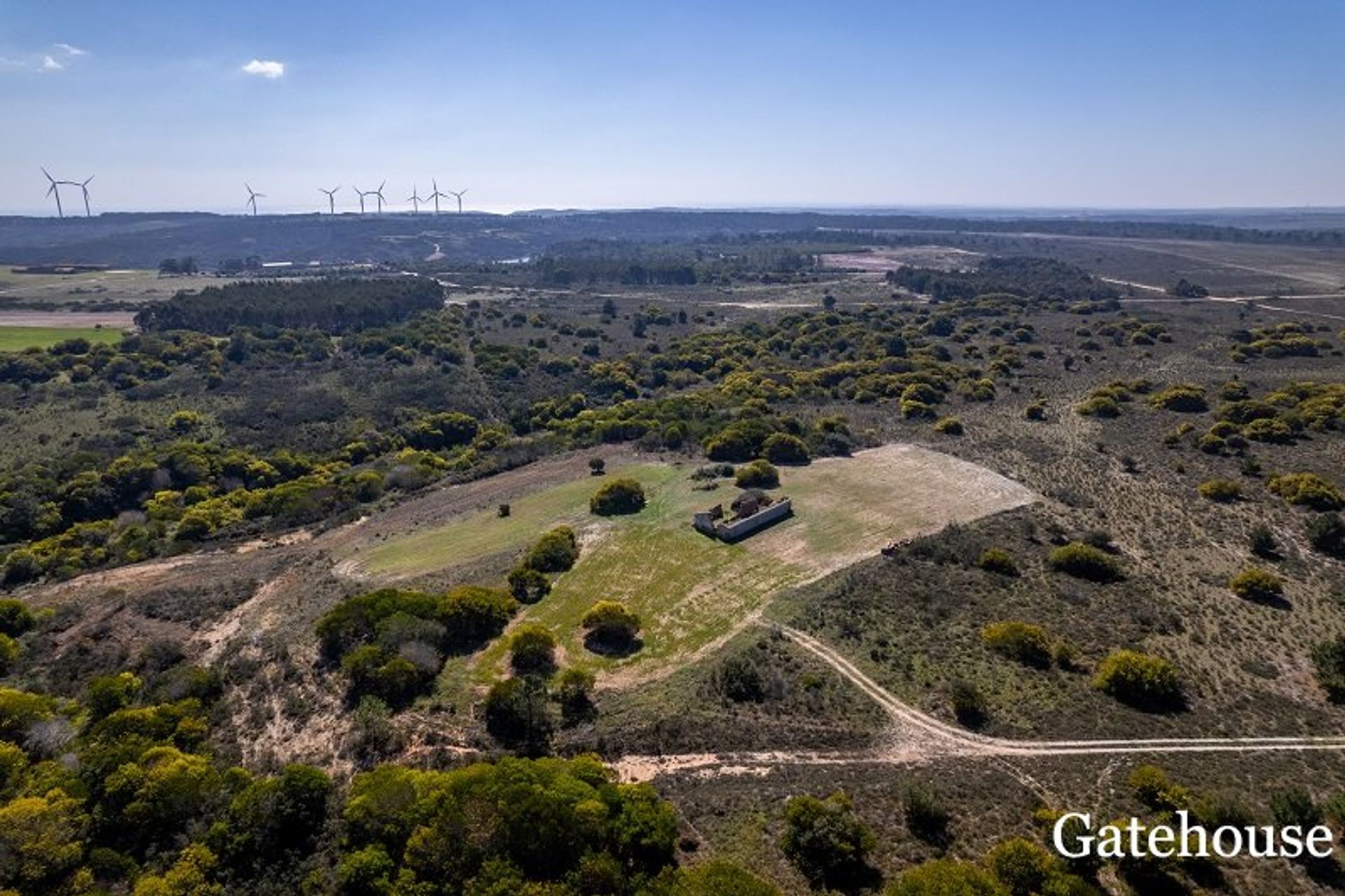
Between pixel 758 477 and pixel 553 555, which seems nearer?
pixel 553 555

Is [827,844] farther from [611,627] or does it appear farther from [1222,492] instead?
[1222,492]

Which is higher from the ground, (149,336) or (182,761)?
(149,336)

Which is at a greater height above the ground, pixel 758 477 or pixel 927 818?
pixel 758 477

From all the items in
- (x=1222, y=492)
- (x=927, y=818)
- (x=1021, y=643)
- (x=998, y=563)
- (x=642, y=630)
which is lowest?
(x=927, y=818)

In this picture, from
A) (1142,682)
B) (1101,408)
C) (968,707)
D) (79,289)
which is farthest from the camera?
(79,289)

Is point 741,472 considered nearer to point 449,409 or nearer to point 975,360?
point 449,409

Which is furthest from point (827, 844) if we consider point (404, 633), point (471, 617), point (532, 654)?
point (404, 633)

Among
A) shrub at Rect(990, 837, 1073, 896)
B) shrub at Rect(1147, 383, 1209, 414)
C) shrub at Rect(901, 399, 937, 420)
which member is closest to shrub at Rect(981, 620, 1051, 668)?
shrub at Rect(990, 837, 1073, 896)

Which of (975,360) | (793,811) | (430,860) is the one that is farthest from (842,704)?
(975,360)
